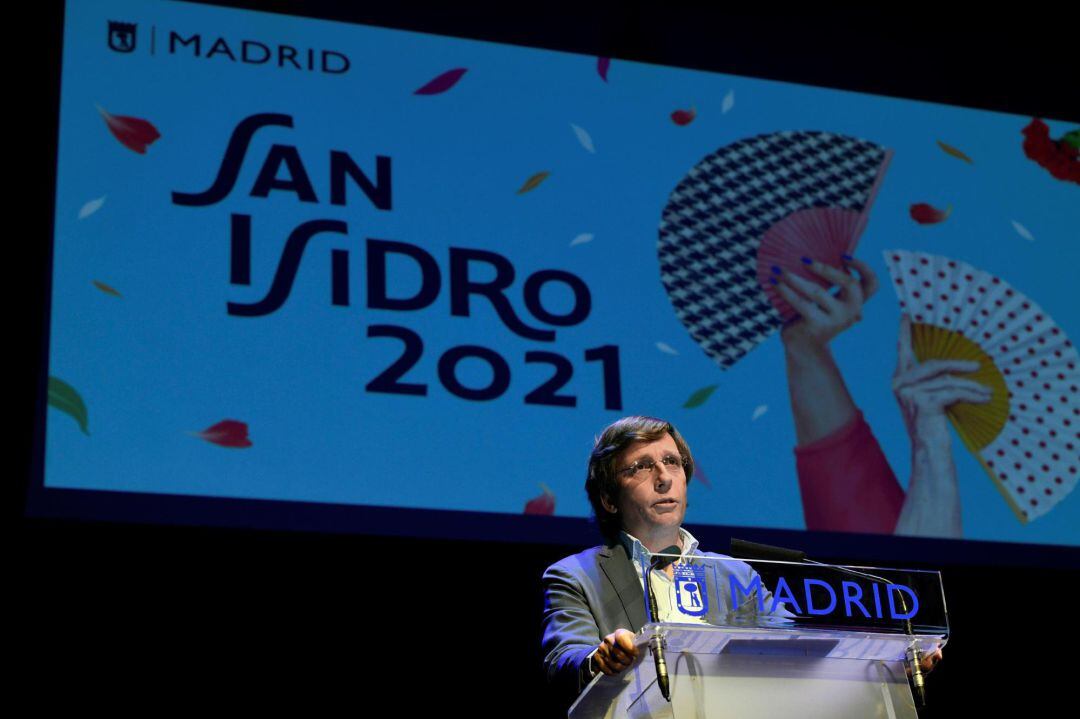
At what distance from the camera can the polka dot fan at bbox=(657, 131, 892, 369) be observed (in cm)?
372

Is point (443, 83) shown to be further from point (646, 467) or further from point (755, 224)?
point (646, 467)

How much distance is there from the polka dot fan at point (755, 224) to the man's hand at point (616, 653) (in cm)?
199

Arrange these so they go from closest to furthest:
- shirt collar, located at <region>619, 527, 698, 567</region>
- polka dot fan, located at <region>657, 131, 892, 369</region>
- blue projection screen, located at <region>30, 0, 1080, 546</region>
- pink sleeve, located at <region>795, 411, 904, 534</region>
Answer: shirt collar, located at <region>619, 527, 698, 567</region>
blue projection screen, located at <region>30, 0, 1080, 546</region>
pink sleeve, located at <region>795, 411, 904, 534</region>
polka dot fan, located at <region>657, 131, 892, 369</region>

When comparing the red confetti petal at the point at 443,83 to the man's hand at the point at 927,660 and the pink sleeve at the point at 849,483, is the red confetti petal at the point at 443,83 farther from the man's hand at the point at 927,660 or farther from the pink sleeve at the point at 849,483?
the man's hand at the point at 927,660

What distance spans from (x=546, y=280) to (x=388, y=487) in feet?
2.20

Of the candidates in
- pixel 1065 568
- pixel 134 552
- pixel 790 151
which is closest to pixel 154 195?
pixel 134 552

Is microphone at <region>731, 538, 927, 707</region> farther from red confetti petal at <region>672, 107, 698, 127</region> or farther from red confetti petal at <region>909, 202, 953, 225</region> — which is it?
red confetti petal at <region>909, 202, 953, 225</region>

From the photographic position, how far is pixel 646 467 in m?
2.28

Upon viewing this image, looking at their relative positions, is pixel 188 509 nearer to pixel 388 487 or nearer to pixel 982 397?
pixel 388 487

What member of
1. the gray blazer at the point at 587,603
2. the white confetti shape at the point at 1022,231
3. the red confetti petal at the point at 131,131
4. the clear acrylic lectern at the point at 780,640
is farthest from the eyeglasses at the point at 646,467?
the white confetti shape at the point at 1022,231

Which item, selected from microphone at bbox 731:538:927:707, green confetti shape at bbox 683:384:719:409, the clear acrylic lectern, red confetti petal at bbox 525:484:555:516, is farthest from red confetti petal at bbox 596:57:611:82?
the clear acrylic lectern

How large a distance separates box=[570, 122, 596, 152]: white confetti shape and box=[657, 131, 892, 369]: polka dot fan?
248 mm

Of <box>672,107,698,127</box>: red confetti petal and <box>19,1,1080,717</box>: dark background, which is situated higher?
<box>672,107,698,127</box>: red confetti petal

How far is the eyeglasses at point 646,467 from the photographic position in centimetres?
228
